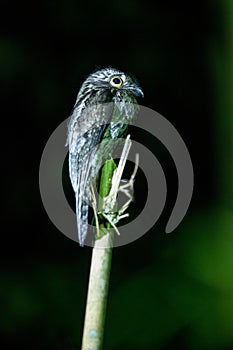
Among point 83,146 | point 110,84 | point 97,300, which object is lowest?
point 97,300

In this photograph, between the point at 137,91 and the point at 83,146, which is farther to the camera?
the point at 137,91

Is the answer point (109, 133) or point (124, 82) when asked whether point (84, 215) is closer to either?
point (109, 133)

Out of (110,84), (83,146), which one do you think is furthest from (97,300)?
(110,84)

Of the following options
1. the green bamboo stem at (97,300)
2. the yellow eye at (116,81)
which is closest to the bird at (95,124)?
the yellow eye at (116,81)

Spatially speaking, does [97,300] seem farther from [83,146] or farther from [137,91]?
[137,91]

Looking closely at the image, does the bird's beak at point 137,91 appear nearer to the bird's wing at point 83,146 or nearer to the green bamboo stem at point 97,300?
the bird's wing at point 83,146

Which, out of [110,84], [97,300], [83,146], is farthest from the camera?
[110,84]

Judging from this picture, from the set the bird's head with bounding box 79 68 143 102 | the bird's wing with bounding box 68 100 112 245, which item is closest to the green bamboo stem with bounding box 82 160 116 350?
the bird's wing with bounding box 68 100 112 245

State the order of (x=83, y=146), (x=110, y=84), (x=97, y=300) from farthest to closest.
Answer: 1. (x=110, y=84)
2. (x=83, y=146)
3. (x=97, y=300)
